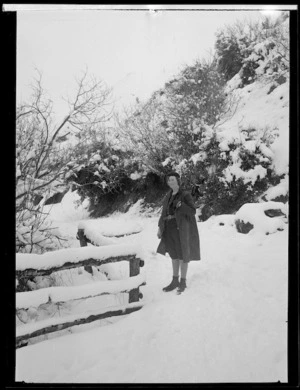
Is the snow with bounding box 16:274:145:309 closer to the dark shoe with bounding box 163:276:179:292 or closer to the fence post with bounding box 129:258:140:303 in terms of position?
the fence post with bounding box 129:258:140:303

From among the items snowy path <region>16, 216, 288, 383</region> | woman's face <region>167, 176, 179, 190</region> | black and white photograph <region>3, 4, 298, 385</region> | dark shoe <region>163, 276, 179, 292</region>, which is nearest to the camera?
snowy path <region>16, 216, 288, 383</region>

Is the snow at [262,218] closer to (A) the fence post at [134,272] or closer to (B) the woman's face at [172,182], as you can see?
(B) the woman's face at [172,182]

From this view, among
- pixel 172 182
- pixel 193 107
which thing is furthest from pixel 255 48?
pixel 172 182

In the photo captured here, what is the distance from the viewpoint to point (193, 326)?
2648 mm

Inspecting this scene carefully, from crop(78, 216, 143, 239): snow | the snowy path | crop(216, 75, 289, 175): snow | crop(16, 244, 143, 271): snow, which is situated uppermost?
crop(216, 75, 289, 175): snow

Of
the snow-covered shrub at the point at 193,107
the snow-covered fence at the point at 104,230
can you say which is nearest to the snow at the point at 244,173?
the snow-covered shrub at the point at 193,107

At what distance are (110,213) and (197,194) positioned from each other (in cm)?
90

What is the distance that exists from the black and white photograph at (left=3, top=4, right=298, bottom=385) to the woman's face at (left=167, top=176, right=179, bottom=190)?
2 cm

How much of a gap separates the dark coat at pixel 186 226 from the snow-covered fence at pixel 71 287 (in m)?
0.37

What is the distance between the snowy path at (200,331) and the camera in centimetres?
246

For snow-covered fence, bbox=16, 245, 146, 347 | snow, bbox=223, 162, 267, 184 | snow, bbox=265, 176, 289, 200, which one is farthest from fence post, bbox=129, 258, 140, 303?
snow, bbox=265, 176, 289, 200

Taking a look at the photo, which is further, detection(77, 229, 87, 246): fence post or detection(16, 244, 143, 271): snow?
detection(77, 229, 87, 246): fence post

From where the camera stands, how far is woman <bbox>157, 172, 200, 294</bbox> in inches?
112
